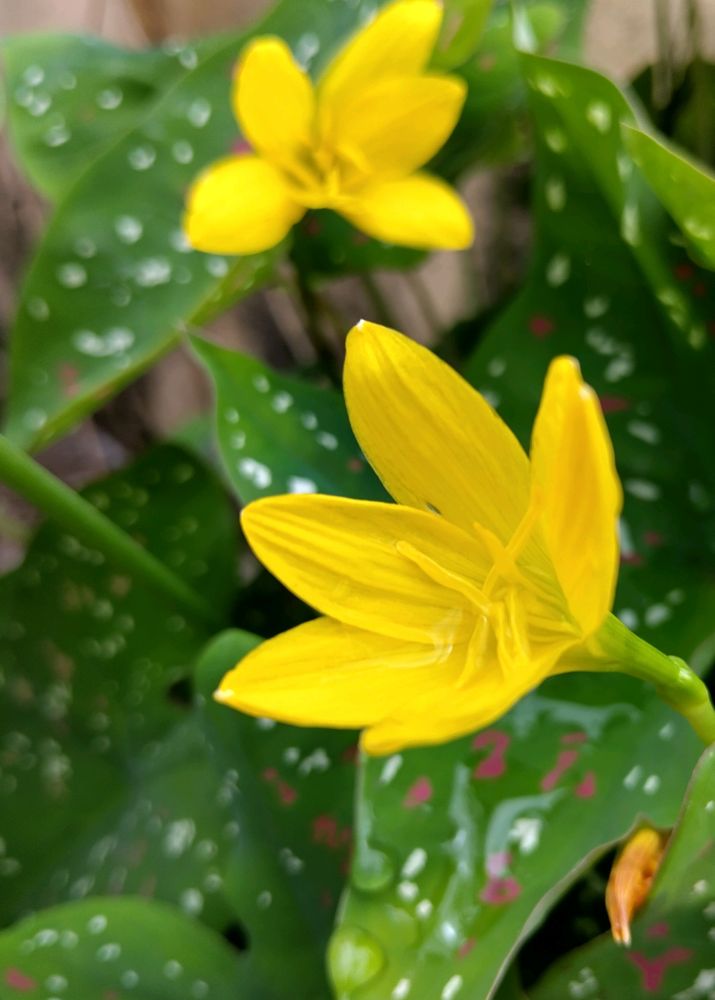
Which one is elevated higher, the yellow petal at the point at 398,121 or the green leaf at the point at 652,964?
the yellow petal at the point at 398,121

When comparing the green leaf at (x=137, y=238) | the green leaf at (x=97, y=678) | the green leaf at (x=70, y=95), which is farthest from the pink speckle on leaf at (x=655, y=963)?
the green leaf at (x=70, y=95)

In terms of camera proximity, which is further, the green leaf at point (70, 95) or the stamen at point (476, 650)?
the green leaf at point (70, 95)

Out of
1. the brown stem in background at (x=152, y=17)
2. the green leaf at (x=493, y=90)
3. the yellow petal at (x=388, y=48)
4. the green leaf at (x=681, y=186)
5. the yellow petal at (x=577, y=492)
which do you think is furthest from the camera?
the brown stem in background at (x=152, y=17)

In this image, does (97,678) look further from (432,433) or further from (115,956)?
(432,433)

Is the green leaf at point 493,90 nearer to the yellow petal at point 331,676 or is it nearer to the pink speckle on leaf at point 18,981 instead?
the yellow petal at point 331,676

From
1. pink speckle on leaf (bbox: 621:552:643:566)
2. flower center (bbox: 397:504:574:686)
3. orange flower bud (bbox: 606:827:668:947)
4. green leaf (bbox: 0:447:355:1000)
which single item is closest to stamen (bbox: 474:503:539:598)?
flower center (bbox: 397:504:574:686)

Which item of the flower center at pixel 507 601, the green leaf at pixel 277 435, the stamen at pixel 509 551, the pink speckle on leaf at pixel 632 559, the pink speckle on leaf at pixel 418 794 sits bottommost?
the pink speckle on leaf at pixel 418 794

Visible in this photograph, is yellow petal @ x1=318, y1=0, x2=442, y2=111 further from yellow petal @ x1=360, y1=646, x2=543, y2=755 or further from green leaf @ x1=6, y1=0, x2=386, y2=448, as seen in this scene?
yellow petal @ x1=360, y1=646, x2=543, y2=755
